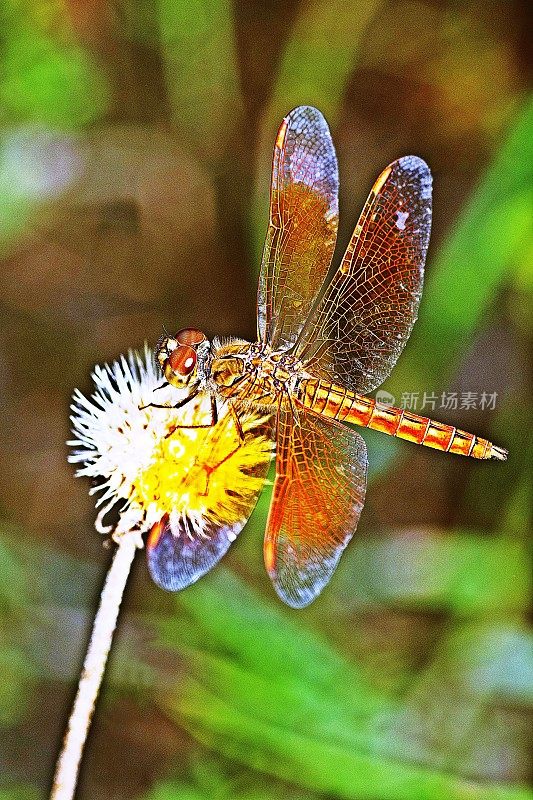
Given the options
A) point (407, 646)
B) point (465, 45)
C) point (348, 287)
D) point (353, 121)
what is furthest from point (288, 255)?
point (407, 646)

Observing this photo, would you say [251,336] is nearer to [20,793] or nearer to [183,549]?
[183,549]

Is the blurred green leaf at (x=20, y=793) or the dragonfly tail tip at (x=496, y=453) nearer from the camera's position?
the blurred green leaf at (x=20, y=793)

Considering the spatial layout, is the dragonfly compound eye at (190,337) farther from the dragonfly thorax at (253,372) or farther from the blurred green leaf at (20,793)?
the blurred green leaf at (20,793)

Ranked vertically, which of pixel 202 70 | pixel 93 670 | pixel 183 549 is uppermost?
pixel 202 70

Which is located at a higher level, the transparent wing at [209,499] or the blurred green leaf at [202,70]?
the blurred green leaf at [202,70]

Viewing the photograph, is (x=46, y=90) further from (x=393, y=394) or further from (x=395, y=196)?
(x=393, y=394)

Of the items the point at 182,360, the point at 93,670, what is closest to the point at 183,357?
the point at 182,360

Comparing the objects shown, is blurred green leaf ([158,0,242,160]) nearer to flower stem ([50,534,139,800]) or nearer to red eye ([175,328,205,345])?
red eye ([175,328,205,345])

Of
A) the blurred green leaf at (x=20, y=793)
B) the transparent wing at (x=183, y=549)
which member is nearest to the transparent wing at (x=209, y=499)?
the transparent wing at (x=183, y=549)
